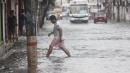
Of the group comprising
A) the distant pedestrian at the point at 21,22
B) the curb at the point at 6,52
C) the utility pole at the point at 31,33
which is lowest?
the curb at the point at 6,52

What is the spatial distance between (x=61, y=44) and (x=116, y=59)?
2411 millimetres

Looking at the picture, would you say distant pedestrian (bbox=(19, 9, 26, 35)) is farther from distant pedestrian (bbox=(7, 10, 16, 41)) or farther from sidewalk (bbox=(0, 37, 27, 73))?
sidewalk (bbox=(0, 37, 27, 73))

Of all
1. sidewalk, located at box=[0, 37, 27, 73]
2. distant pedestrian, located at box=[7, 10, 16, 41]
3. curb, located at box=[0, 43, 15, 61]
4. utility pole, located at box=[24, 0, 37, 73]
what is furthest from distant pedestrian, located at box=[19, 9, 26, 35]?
utility pole, located at box=[24, 0, 37, 73]

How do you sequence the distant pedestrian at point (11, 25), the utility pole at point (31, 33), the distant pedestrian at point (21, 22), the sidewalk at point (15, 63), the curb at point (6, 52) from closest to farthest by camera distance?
1. the utility pole at point (31, 33)
2. the sidewalk at point (15, 63)
3. the curb at point (6, 52)
4. the distant pedestrian at point (11, 25)
5. the distant pedestrian at point (21, 22)

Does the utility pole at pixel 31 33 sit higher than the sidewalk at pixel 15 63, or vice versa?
the utility pole at pixel 31 33

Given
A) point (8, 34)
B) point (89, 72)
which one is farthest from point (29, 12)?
point (8, 34)

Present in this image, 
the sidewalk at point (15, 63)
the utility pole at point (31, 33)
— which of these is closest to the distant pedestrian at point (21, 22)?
the sidewalk at point (15, 63)

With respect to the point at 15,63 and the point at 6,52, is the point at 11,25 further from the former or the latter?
the point at 15,63

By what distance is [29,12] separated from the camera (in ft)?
30.1

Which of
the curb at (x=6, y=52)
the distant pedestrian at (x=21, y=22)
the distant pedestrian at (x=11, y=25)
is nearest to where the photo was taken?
the curb at (x=6, y=52)

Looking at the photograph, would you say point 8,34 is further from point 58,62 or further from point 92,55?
point 58,62

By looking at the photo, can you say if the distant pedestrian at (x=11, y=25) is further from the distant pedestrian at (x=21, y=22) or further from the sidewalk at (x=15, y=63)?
the distant pedestrian at (x=21, y=22)

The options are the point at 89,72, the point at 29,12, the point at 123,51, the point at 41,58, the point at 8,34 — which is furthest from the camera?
the point at 8,34

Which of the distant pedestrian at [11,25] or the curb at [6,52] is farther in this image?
the distant pedestrian at [11,25]
